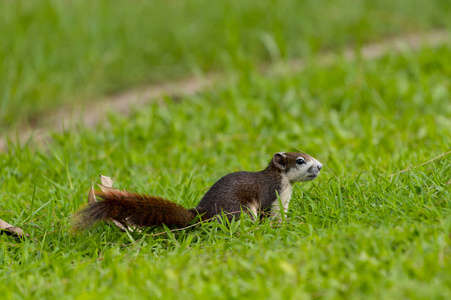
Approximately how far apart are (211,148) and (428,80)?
9.72 feet

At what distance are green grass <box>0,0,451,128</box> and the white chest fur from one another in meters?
4.01

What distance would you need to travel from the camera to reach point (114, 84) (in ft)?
26.2

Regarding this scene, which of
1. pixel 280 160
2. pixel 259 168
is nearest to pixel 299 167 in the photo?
pixel 280 160

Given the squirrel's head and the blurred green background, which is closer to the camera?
the blurred green background

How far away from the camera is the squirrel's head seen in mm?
3734

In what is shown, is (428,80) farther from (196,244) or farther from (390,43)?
(196,244)

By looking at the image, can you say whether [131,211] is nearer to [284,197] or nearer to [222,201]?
[222,201]

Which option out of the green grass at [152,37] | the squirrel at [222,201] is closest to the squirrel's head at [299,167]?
the squirrel at [222,201]

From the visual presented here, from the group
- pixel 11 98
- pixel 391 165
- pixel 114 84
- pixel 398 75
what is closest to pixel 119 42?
pixel 114 84

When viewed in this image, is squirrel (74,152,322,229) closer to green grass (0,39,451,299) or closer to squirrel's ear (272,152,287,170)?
squirrel's ear (272,152,287,170)

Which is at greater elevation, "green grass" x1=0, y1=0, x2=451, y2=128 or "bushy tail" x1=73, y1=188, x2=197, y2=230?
"green grass" x1=0, y1=0, x2=451, y2=128

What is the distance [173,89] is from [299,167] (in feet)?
13.9

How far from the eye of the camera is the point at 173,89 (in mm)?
7734

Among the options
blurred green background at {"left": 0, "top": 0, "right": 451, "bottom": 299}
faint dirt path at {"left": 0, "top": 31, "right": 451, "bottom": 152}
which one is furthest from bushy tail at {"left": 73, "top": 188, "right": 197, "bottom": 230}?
faint dirt path at {"left": 0, "top": 31, "right": 451, "bottom": 152}
